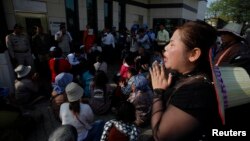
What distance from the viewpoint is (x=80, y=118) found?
117 inches

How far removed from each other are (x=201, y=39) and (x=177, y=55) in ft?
0.50

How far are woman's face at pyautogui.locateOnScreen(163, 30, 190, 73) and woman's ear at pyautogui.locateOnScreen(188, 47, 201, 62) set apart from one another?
0.02 m

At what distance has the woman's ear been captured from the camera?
3.79ft

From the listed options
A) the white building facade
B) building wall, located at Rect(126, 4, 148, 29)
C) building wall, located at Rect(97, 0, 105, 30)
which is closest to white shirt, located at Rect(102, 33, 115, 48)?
the white building facade

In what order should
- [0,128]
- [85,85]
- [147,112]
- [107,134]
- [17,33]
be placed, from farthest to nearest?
[17,33] → [85,85] → [147,112] → [0,128] → [107,134]

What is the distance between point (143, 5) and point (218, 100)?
632 inches

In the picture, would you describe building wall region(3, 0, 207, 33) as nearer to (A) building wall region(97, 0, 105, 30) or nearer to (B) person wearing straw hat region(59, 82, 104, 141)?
(A) building wall region(97, 0, 105, 30)

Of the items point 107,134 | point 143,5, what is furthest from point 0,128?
point 143,5

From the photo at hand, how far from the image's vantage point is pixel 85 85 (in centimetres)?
496

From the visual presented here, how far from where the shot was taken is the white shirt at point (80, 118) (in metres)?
2.92

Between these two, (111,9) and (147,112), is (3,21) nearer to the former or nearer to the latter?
(147,112)

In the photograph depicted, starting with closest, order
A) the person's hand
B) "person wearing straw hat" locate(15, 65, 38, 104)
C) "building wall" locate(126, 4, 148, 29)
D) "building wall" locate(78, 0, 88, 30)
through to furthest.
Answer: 1. the person's hand
2. "person wearing straw hat" locate(15, 65, 38, 104)
3. "building wall" locate(78, 0, 88, 30)
4. "building wall" locate(126, 4, 148, 29)

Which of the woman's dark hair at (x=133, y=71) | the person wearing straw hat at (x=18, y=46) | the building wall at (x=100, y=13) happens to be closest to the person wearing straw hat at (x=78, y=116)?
the woman's dark hair at (x=133, y=71)

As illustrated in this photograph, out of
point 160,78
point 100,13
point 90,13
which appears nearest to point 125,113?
point 160,78
